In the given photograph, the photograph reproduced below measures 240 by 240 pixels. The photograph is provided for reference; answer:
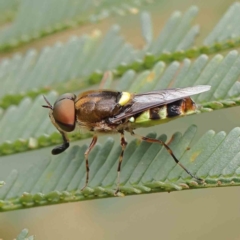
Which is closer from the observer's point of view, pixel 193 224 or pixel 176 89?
pixel 176 89

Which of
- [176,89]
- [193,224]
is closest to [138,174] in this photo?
[176,89]

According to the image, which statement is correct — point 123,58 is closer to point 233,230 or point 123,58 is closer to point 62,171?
point 62,171

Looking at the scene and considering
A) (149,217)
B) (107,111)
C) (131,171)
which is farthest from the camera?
(149,217)

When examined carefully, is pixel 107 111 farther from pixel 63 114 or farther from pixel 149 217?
pixel 149 217

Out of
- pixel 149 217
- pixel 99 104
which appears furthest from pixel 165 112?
pixel 149 217

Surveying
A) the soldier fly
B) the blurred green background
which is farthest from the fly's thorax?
the blurred green background

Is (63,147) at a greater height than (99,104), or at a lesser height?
lesser

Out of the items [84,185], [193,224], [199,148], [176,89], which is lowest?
[193,224]
